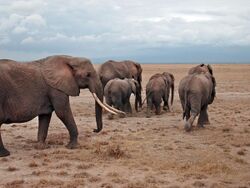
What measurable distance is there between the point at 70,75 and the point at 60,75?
337mm

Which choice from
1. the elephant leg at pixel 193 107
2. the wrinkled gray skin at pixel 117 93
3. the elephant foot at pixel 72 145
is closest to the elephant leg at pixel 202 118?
the elephant leg at pixel 193 107

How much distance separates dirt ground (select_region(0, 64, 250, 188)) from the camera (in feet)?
32.8

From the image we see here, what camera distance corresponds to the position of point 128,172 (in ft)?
35.0

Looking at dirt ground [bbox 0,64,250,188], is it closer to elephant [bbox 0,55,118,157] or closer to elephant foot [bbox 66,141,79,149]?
elephant foot [bbox 66,141,79,149]

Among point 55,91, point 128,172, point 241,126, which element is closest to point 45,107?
point 55,91

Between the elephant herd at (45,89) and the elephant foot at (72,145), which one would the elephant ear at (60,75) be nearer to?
the elephant herd at (45,89)

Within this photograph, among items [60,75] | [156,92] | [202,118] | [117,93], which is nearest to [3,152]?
[60,75]

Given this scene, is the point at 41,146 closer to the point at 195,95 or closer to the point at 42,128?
the point at 42,128

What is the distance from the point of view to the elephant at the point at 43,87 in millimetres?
12602

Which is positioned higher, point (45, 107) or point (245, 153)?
point (45, 107)

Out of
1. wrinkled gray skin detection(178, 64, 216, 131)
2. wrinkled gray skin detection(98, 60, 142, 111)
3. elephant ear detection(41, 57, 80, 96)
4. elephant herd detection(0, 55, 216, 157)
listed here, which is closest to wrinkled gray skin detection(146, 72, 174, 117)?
wrinkled gray skin detection(98, 60, 142, 111)

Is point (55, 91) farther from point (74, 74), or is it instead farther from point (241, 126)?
point (241, 126)

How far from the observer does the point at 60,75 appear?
13.3 m

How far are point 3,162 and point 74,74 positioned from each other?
3.31 m
